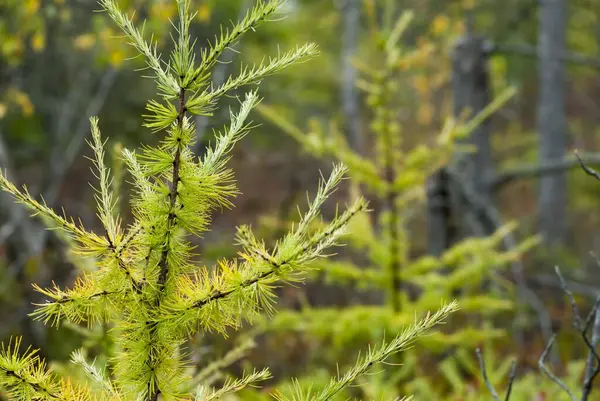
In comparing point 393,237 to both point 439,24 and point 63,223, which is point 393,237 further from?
point 439,24

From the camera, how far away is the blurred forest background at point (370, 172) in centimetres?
431

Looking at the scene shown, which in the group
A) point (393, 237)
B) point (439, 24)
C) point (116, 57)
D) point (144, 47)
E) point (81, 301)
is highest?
point (439, 24)

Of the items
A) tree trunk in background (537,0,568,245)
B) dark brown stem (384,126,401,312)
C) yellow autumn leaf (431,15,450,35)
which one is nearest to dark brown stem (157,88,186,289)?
dark brown stem (384,126,401,312)

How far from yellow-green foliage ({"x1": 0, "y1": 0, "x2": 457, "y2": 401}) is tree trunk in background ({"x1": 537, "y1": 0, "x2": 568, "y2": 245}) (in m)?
9.60

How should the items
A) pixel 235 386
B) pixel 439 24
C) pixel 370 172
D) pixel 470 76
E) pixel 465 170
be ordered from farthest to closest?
pixel 439 24 < pixel 465 170 < pixel 470 76 < pixel 370 172 < pixel 235 386

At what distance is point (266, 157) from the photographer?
1619 cm

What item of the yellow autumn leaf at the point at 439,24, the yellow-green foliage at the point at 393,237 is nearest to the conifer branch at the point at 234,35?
the yellow-green foliage at the point at 393,237

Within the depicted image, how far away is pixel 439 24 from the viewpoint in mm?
9664

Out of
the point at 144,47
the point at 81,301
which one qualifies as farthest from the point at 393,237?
the point at 144,47

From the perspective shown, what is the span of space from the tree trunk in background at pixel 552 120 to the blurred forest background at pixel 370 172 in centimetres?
4

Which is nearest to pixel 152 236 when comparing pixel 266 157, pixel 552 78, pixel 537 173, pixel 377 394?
pixel 377 394

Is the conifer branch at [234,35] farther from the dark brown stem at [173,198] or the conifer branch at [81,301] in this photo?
the conifer branch at [81,301]

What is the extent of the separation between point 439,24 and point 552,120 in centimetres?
339

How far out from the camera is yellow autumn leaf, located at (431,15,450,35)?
30.1ft
